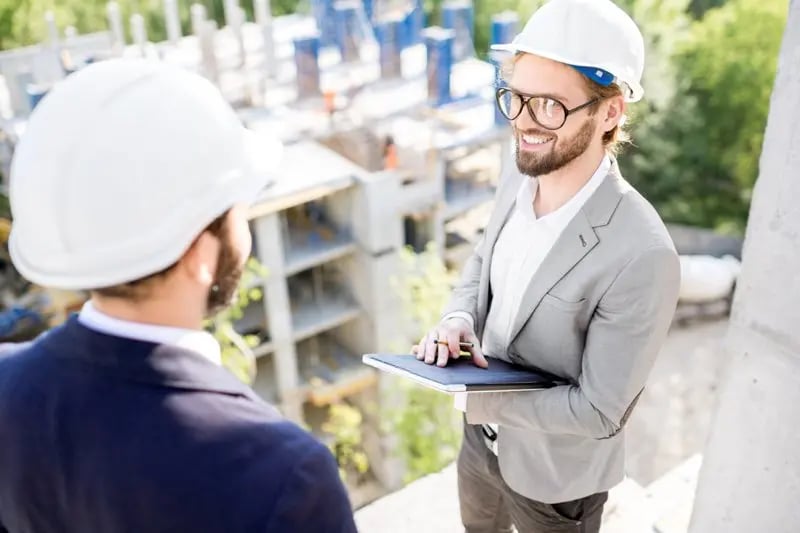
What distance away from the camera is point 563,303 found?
212 centimetres

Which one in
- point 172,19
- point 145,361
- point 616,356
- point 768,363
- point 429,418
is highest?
point 145,361

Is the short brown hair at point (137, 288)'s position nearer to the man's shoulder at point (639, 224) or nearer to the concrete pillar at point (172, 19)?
the man's shoulder at point (639, 224)

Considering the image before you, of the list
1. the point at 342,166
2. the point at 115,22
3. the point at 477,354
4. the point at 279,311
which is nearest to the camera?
the point at 477,354

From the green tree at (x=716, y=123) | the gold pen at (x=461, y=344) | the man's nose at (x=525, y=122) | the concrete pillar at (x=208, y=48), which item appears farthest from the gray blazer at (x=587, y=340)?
the green tree at (x=716, y=123)

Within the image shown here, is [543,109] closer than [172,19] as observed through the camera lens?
Yes

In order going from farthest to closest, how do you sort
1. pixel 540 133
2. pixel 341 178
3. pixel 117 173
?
pixel 341 178 → pixel 540 133 → pixel 117 173

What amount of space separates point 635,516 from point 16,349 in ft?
9.03

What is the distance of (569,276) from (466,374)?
38 cm

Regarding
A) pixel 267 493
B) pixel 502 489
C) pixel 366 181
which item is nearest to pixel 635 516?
pixel 502 489

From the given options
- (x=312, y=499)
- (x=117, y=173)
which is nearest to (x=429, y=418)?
(x=312, y=499)

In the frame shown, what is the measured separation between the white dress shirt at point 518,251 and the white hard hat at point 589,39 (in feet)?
0.86

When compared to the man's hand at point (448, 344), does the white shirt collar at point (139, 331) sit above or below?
above

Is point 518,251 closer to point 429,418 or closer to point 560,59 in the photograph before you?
point 560,59

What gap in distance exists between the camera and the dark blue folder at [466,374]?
6.69 ft
